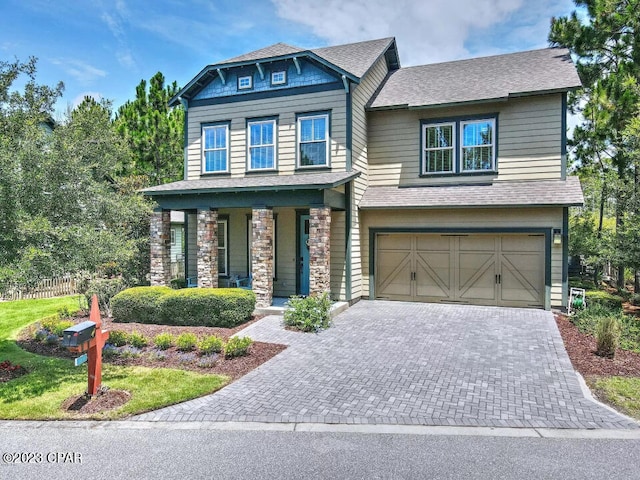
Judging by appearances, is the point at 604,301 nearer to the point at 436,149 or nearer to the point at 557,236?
the point at 557,236

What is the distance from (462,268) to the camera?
1322 cm

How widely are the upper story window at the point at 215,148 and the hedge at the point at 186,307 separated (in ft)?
17.1

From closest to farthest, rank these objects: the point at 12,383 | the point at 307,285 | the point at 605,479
→ the point at 605,479
the point at 12,383
the point at 307,285

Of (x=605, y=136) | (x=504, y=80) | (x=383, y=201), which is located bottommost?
(x=383, y=201)

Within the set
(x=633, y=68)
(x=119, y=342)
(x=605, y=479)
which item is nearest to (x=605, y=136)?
(x=633, y=68)

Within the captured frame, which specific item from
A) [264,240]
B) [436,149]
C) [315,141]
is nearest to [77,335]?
[264,240]

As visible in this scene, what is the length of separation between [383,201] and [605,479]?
10.1 m

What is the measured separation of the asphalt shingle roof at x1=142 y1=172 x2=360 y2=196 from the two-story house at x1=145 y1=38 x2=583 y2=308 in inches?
3.0

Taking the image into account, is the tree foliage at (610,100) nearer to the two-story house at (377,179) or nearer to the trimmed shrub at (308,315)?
the two-story house at (377,179)

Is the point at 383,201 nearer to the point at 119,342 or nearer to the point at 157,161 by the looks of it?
the point at 119,342

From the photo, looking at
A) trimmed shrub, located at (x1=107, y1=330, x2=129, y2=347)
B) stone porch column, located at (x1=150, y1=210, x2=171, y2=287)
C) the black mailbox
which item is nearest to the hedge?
trimmed shrub, located at (x1=107, y1=330, x2=129, y2=347)

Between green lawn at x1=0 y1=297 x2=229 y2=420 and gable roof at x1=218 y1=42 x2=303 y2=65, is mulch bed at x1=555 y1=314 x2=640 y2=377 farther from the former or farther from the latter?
gable roof at x1=218 y1=42 x2=303 y2=65

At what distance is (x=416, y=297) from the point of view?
13758 millimetres

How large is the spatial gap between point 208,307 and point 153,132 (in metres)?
13.6
